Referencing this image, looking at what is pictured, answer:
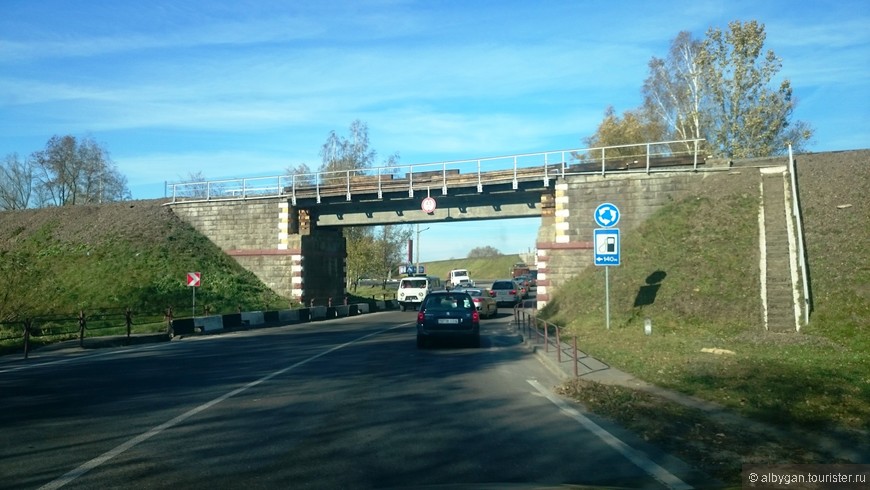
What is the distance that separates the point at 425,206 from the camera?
128ft

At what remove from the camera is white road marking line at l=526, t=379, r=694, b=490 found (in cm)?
641

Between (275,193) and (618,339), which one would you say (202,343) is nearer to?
(618,339)

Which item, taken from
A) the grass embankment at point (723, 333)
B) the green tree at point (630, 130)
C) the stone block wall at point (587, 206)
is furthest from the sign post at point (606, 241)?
the green tree at point (630, 130)

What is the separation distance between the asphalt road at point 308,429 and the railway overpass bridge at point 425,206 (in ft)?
55.9

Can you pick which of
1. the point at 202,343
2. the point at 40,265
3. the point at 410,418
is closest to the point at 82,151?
the point at 40,265

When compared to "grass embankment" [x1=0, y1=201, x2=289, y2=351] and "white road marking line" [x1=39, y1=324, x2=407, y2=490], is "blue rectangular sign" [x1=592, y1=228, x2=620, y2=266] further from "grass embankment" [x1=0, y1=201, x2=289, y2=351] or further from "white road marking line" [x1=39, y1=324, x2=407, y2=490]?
"grass embankment" [x1=0, y1=201, x2=289, y2=351]

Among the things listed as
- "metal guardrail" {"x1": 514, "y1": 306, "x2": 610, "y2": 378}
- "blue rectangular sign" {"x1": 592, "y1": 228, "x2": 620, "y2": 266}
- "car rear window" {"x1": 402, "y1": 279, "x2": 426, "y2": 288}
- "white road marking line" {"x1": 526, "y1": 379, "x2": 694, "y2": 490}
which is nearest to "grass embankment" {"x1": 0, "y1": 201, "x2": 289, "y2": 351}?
"car rear window" {"x1": 402, "y1": 279, "x2": 426, "y2": 288}

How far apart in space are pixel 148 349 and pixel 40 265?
2542cm

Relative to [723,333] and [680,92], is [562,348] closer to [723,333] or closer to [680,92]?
A: [723,333]

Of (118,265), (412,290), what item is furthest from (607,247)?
(118,265)

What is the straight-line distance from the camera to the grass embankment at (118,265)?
38031 millimetres

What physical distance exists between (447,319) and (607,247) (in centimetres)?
470

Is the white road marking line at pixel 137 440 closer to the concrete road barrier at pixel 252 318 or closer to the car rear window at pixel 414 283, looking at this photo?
the concrete road barrier at pixel 252 318

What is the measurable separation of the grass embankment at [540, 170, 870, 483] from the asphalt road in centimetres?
101
